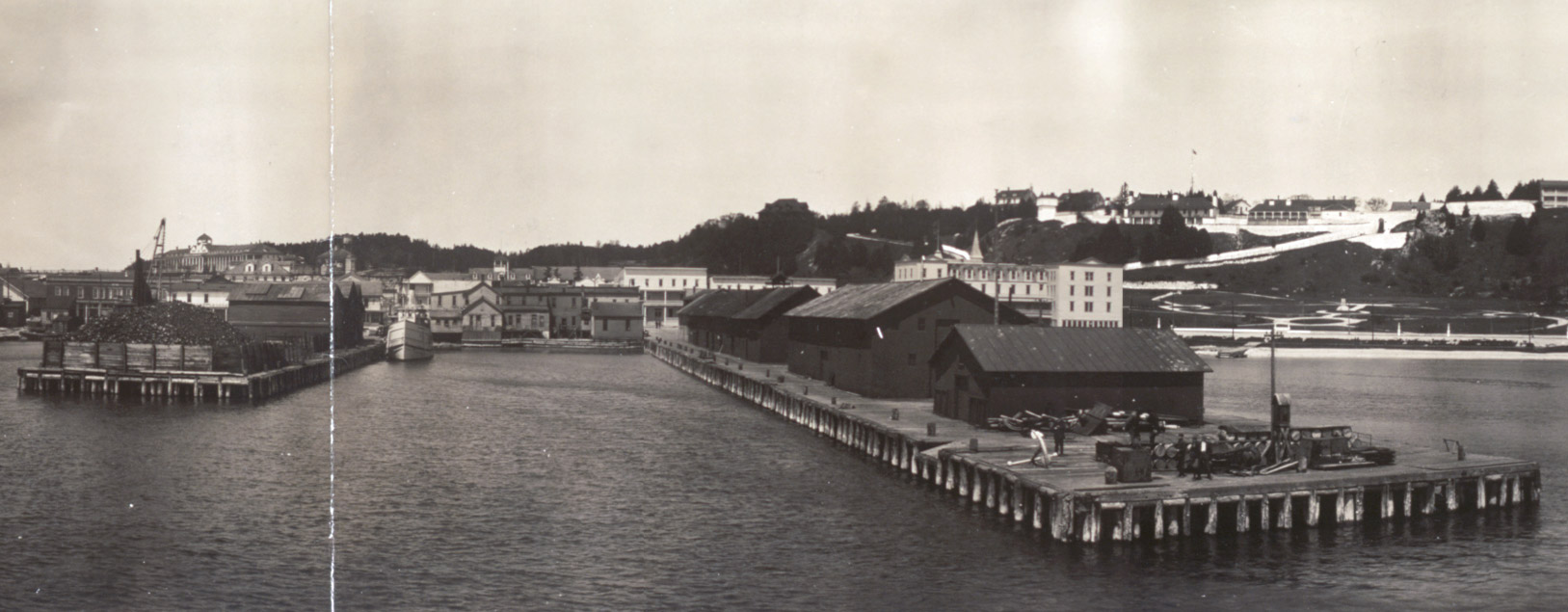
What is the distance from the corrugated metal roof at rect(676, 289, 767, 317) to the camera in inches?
3671

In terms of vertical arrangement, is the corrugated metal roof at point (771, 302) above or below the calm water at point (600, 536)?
above

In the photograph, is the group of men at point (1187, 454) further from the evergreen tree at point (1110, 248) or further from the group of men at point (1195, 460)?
the evergreen tree at point (1110, 248)

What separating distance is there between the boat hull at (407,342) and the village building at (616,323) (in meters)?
26.2

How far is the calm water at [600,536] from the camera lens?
79.2 feet

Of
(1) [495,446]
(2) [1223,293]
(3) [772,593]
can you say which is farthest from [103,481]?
(2) [1223,293]

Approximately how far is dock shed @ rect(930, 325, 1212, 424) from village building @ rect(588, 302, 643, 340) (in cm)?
8901

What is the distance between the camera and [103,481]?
35.5 metres

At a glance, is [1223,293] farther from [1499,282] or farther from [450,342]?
[450,342]

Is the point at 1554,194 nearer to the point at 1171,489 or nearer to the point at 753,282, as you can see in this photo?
the point at 753,282

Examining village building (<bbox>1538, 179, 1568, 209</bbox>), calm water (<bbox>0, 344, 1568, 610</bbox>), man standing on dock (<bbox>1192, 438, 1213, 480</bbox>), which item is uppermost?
village building (<bbox>1538, 179, 1568, 209</bbox>)

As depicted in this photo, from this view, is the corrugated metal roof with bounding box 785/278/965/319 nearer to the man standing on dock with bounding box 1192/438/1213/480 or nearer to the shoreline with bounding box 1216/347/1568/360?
the man standing on dock with bounding box 1192/438/1213/480

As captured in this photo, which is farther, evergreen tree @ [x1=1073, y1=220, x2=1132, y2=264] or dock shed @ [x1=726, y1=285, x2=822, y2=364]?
evergreen tree @ [x1=1073, y1=220, x2=1132, y2=264]

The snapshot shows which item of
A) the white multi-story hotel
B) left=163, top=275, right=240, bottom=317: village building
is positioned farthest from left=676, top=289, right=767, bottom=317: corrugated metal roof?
left=163, top=275, right=240, bottom=317: village building

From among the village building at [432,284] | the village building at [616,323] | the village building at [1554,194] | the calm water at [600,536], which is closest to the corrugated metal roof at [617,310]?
the village building at [616,323]
